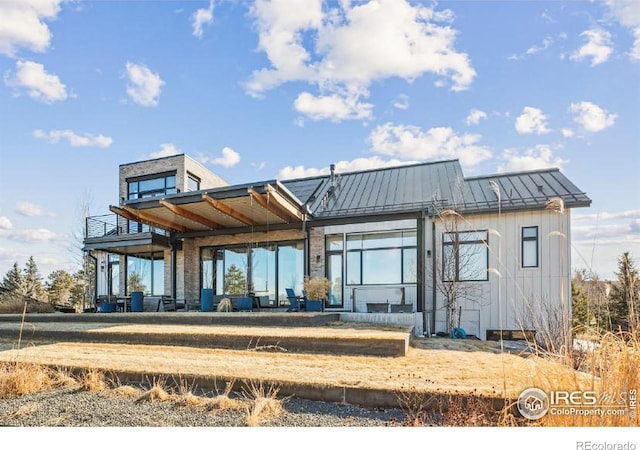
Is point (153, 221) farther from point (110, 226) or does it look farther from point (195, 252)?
point (110, 226)

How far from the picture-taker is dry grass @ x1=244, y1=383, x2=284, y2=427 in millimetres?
3904

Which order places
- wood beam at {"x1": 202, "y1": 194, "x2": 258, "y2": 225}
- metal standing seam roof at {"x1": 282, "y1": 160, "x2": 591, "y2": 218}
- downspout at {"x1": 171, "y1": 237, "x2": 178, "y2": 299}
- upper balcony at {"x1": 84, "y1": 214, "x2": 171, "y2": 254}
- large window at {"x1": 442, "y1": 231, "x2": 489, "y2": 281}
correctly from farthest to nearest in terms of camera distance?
downspout at {"x1": 171, "y1": 237, "x2": 178, "y2": 299} < upper balcony at {"x1": 84, "y1": 214, "x2": 171, "y2": 254} < wood beam at {"x1": 202, "y1": 194, "x2": 258, "y2": 225} < metal standing seam roof at {"x1": 282, "y1": 160, "x2": 591, "y2": 218} < large window at {"x1": 442, "y1": 231, "x2": 489, "y2": 281}

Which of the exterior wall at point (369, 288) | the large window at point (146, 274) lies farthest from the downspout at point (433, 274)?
the large window at point (146, 274)

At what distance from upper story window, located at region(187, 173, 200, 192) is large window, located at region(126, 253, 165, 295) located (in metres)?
2.82

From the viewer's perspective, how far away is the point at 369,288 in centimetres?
1180

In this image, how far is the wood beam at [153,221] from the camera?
12.2m

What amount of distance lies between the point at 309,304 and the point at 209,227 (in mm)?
4845

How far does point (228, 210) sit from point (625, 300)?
9.62 meters

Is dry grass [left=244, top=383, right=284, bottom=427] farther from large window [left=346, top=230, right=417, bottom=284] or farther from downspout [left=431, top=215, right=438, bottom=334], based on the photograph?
large window [left=346, top=230, right=417, bottom=284]

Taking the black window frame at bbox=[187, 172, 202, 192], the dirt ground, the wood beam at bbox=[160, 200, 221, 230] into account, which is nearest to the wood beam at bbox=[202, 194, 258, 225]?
the wood beam at bbox=[160, 200, 221, 230]

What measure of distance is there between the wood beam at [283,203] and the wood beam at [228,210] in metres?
1.65

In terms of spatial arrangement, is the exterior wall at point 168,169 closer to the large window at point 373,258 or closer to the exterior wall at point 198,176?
the exterior wall at point 198,176
